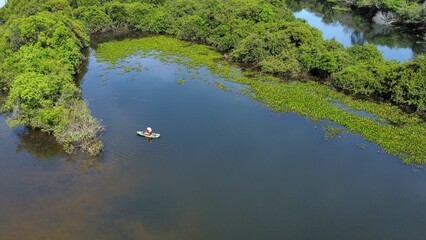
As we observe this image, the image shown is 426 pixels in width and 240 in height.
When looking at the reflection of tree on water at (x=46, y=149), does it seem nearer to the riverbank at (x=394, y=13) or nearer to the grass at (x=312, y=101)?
the grass at (x=312, y=101)

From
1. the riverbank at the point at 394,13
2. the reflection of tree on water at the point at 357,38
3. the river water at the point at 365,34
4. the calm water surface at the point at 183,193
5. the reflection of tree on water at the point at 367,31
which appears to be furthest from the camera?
the riverbank at the point at 394,13

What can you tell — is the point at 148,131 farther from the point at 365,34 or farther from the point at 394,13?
the point at 394,13

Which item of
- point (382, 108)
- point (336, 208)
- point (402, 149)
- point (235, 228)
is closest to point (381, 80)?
point (382, 108)

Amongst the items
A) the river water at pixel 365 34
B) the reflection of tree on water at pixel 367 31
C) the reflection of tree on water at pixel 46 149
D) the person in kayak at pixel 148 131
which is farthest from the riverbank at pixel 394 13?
the reflection of tree on water at pixel 46 149

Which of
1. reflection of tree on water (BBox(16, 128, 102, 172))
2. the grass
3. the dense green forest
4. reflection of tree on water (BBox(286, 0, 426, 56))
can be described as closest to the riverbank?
reflection of tree on water (BBox(286, 0, 426, 56))

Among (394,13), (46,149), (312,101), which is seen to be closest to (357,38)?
(394,13)

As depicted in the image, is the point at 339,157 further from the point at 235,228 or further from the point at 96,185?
the point at 96,185

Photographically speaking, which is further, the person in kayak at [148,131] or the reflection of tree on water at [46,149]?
the person in kayak at [148,131]
